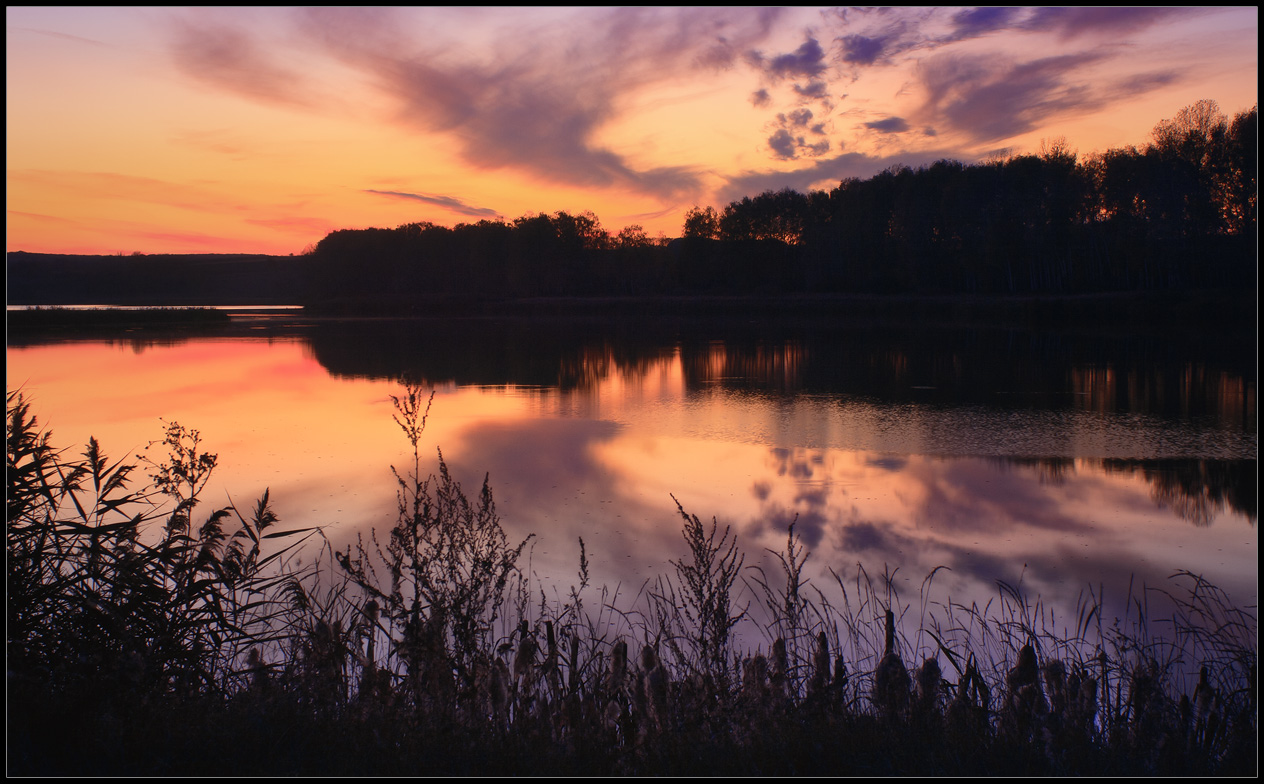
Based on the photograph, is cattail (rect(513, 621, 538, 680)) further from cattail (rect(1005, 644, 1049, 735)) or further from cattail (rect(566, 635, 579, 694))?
cattail (rect(1005, 644, 1049, 735))

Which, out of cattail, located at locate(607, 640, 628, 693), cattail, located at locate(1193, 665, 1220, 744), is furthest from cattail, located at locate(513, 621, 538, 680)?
cattail, located at locate(1193, 665, 1220, 744)

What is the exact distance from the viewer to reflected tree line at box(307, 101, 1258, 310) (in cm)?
4969

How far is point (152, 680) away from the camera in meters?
3.89

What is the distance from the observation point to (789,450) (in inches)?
434

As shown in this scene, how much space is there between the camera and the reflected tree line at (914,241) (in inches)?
1956

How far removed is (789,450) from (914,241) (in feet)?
207

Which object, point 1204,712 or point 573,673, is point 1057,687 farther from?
point 573,673

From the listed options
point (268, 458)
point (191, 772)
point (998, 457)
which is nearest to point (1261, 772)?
point (191, 772)

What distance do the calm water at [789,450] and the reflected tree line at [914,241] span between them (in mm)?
12254

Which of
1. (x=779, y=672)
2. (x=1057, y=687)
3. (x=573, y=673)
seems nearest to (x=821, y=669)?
(x=779, y=672)

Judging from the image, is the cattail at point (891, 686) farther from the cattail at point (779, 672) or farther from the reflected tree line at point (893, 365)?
the reflected tree line at point (893, 365)

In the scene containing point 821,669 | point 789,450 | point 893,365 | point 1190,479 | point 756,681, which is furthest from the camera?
point 893,365

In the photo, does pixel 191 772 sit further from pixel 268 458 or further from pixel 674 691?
pixel 268 458

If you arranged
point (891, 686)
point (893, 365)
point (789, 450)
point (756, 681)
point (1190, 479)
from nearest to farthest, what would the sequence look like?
point (756, 681) < point (891, 686) < point (1190, 479) < point (789, 450) < point (893, 365)
